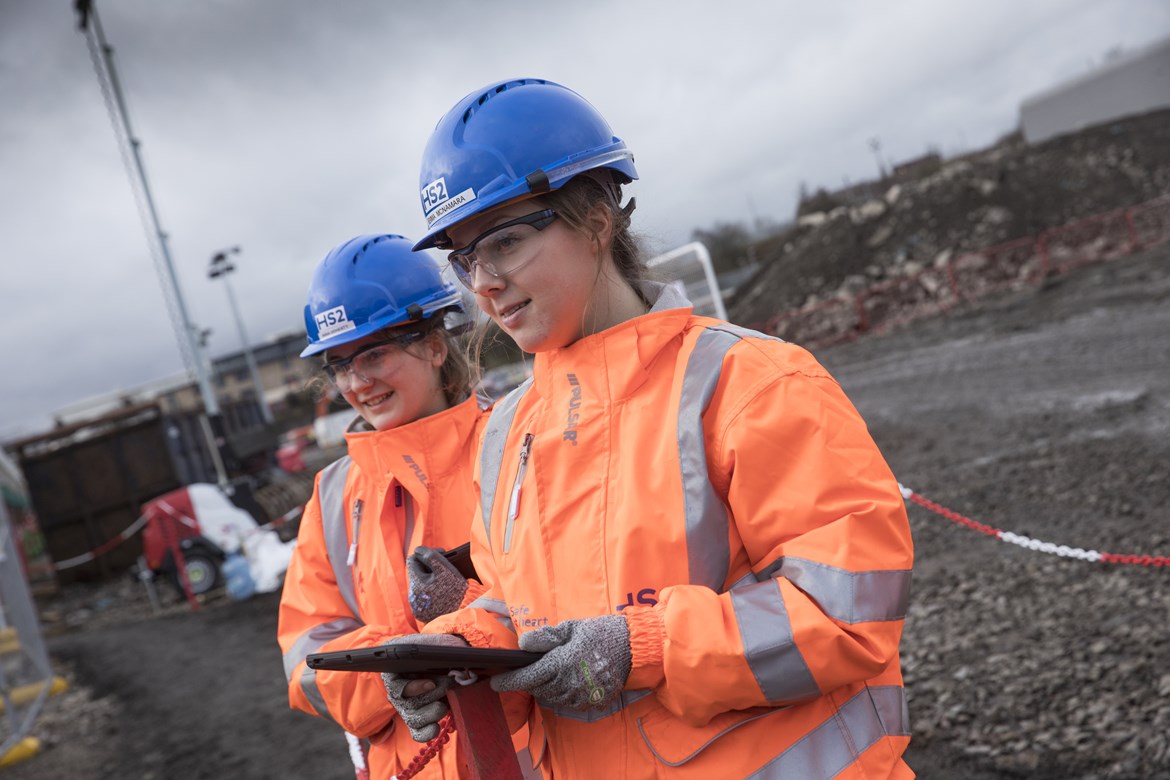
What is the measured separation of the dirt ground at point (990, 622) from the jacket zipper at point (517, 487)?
3.00 m

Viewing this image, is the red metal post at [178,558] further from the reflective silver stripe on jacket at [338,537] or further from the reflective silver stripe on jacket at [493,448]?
the reflective silver stripe on jacket at [493,448]

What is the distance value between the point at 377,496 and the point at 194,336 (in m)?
18.8

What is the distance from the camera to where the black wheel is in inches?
537

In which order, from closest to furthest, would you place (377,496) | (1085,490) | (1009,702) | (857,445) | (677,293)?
(857,445) < (677,293) < (377,496) < (1009,702) < (1085,490)

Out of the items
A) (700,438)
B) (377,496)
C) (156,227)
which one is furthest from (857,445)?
(156,227)

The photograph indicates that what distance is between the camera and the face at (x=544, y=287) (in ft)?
5.99

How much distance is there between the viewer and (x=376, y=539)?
101 inches

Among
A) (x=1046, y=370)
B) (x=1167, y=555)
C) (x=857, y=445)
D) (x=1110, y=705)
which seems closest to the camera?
(x=857, y=445)

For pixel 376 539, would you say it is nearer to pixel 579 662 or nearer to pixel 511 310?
pixel 511 310

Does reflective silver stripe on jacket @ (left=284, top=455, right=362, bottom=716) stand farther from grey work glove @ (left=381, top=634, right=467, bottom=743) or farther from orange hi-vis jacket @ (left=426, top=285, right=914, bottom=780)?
orange hi-vis jacket @ (left=426, top=285, right=914, bottom=780)

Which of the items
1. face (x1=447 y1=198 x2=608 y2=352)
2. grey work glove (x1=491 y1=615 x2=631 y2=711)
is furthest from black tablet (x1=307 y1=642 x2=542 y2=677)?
face (x1=447 y1=198 x2=608 y2=352)

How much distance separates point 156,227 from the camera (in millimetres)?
19031

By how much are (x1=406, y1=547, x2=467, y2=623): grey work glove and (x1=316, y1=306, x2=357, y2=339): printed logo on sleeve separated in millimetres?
895

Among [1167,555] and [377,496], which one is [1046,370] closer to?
[1167,555]
